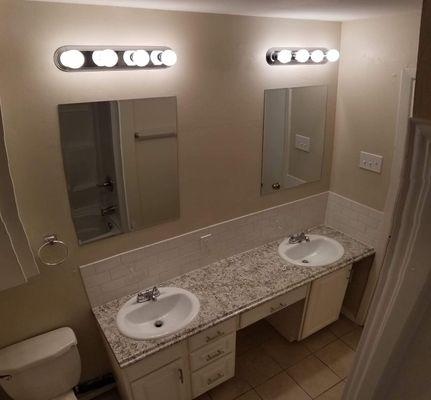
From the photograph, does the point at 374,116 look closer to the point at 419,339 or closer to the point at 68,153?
the point at 68,153

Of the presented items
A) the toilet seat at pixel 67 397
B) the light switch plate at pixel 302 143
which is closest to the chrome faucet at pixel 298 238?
the light switch plate at pixel 302 143

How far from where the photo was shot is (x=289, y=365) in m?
2.59

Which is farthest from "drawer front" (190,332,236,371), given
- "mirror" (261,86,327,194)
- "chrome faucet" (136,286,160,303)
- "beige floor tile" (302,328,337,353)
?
"mirror" (261,86,327,194)

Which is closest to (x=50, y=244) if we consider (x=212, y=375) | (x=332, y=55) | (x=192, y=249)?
(x=192, y=249)

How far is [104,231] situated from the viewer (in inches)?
78.4

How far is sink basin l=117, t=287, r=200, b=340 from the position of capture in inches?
77.6

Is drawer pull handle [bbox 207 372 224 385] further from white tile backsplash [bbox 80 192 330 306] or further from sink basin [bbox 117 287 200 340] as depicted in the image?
white tile backsplash [bbox 80 192 330 306]

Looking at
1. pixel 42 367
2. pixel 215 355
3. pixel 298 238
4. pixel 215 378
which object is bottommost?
pixel 215 378

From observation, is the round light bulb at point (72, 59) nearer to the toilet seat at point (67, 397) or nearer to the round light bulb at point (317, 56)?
the round light bulb at point (317, 56)

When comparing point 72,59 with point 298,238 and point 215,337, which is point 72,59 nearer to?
point 215,337

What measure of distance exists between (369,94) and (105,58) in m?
1.73

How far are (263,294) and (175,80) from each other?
138 cm

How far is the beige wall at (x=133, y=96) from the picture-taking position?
1553mm

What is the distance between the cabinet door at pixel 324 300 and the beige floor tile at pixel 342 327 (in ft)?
0.55
